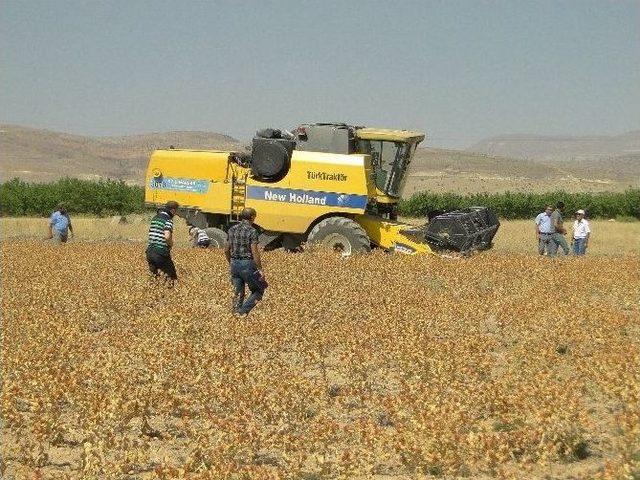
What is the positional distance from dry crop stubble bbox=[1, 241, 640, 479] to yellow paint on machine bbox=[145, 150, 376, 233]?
4706 millimetres

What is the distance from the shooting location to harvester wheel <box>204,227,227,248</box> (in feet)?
62.9

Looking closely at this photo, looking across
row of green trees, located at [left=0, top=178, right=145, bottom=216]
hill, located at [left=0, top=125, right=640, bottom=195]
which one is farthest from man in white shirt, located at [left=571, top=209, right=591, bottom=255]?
hill, located at [left=0, top=125, right=640, bottom=195]

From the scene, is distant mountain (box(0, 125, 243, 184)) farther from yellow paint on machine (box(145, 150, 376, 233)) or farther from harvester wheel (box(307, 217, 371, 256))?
harvester wheel (box(307, 217, 371, 256))

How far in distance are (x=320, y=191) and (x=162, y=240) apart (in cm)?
585

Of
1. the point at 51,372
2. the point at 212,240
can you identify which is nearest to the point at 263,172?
the point at 212,240

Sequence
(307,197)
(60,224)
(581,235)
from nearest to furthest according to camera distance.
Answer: (307,197) < (581,235) < (60,224)

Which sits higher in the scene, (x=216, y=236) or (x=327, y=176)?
(x=327, y=176)

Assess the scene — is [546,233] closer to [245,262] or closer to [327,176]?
[327,176]

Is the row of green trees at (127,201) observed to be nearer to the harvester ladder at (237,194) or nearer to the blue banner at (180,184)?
the blue banner at (180,184)

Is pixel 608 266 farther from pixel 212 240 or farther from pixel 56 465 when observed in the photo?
pixel 56 465

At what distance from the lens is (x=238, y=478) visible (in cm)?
522

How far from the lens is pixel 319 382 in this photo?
7.87 metres

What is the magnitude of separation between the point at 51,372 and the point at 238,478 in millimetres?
2583

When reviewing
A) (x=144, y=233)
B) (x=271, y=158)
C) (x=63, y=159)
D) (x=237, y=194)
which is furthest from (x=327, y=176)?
(x=63, y=159)
